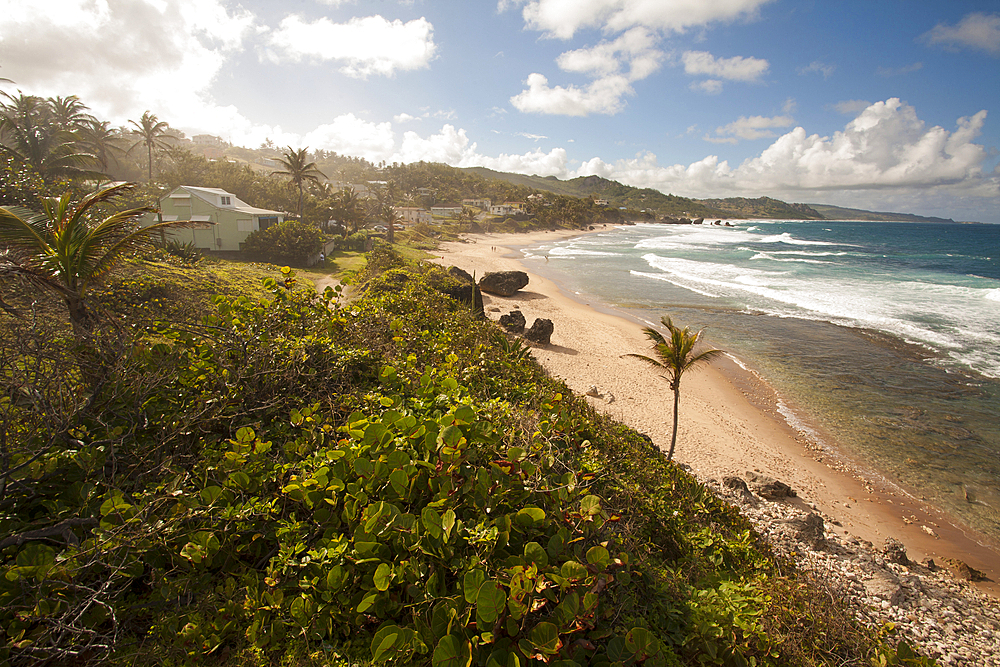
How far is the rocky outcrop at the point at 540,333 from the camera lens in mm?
19375

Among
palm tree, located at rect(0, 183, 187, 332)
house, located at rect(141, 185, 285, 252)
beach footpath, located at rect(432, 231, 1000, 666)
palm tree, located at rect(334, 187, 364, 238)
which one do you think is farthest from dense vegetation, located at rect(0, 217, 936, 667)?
palm tree, located at rect(334, 187, 364, 238)

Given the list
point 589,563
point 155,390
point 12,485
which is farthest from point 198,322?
point 589,563

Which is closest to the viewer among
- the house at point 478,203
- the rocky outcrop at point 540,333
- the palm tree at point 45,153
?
the palm tree at point 45,153

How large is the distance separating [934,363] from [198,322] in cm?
2628

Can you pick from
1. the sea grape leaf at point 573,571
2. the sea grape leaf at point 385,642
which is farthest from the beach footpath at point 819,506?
the sea grape leaf at point 385,642

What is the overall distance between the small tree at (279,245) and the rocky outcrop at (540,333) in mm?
15083

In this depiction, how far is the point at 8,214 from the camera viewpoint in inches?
203

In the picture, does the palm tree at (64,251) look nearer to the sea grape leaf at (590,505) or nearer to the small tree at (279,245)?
the sea grape leaf at (590,505)

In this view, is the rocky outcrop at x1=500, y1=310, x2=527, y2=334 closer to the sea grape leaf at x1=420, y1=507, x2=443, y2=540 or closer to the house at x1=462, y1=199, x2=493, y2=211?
the sea grape leaf at x1=420, y1=507, x2=443, y2=540

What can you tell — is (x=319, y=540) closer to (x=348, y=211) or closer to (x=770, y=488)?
(x=770, y=488)

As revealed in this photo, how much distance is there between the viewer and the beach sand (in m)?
9.33

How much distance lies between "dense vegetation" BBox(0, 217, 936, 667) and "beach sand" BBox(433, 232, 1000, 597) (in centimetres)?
702

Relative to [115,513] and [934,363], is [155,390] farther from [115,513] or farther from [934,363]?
[934,363]

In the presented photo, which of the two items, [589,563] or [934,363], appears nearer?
[589,563]
